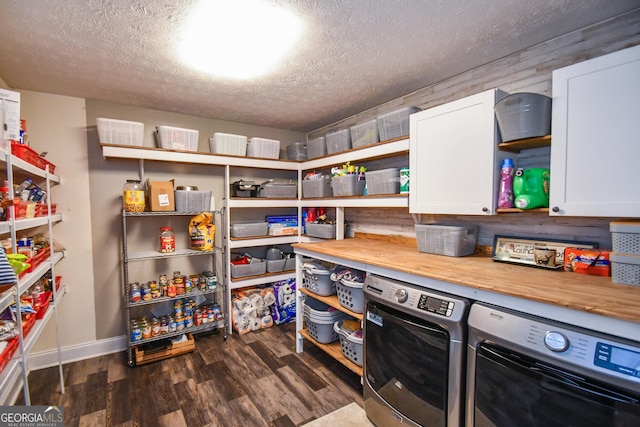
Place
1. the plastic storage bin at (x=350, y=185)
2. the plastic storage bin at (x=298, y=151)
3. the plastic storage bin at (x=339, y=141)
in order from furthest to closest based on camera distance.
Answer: the plastic storage bin at (x=298, y=151) < the plastic storage bin at (x=339, y=141) < the plastic storage bin at (x=350, y=185)

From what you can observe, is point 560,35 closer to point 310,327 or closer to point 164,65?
point 164,65

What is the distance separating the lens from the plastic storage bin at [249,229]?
316 centimetres

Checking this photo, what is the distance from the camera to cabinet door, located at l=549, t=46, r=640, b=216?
124 centimetres

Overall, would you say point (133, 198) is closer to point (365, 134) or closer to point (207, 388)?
point (207, 388)

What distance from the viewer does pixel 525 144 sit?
164 centimetres

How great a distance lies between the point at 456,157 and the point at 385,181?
0.62m

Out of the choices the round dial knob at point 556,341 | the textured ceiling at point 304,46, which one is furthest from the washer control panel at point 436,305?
the textured ceiling at point 304,46

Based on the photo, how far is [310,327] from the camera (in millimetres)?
2521

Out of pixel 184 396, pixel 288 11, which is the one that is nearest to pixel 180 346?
pixel 184 396

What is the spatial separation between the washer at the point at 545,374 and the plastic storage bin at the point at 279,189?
97.6 inches

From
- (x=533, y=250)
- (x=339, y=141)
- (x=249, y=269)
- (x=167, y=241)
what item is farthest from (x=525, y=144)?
(x=167, y=241)

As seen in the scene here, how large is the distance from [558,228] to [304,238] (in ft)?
7.93

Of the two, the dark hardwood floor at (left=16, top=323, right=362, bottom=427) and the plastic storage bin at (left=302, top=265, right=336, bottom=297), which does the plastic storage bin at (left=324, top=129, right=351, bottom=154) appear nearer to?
the plastic storage bin at (left=302, top=265, right=336, bottom=297)

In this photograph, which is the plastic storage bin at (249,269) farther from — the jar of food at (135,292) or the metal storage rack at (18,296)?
the metal storage rack at (18,296)
